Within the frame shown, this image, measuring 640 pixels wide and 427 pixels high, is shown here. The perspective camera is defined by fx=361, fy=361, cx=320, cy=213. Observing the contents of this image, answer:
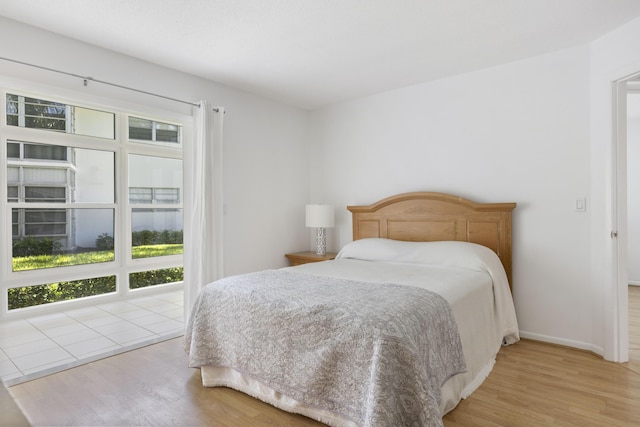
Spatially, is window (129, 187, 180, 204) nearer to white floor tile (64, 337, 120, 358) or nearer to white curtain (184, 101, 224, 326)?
white curtain (184, 101, 224, 326)

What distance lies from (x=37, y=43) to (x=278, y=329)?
260 cm

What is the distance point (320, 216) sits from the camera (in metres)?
4.17

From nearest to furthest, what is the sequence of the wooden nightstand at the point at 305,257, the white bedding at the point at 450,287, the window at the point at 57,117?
the white bedding at the point at 450,287 → the window at the point at 57,117 → the wooden nightstand at the point at 305,257

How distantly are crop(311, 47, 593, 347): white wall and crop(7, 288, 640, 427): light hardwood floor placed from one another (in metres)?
0.55

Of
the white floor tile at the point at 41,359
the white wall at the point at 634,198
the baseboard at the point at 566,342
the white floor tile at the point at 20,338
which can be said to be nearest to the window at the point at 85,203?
the white floor tile at the point at 20,338

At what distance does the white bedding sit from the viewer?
2.11 meters

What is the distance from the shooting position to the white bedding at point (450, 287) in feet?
6.93

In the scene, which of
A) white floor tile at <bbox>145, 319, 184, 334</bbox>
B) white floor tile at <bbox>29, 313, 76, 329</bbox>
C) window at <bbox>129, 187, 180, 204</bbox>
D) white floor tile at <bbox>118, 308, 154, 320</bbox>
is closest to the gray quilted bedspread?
white floor tile at <bbox>145, 319, 184, 334</bbox>

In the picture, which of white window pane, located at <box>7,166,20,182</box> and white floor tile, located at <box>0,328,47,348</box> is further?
white window pane, located at <box>7,166,20,182</box>

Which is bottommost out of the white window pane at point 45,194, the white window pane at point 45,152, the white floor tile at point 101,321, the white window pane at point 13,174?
the white floor tile at point 101,321

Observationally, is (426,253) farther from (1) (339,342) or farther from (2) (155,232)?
(2) (155,232)

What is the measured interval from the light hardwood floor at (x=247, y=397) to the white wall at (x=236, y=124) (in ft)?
4.87

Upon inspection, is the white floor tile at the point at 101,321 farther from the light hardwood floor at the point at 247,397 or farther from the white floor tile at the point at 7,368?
the light hardwood floor at the point at 247,397

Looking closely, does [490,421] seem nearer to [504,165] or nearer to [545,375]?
[545,375]
